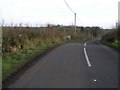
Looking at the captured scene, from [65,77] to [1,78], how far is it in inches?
91.1

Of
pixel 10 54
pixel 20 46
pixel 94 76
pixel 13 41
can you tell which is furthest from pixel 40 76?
pixel 20 46

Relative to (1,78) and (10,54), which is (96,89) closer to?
(1,78)

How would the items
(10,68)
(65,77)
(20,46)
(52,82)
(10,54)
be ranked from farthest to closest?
(20,46)
(10,54)
(10,68)
(65,77)
(52,82)

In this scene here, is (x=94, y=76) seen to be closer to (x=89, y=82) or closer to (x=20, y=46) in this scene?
(x=89, y=82)

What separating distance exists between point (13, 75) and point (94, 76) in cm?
304

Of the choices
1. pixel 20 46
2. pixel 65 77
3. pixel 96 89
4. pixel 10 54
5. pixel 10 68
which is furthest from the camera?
pixel 20 46

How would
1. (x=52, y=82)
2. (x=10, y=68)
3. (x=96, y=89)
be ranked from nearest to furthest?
(x=96, y=89), (x=52, y=82), (x=10, y=68)

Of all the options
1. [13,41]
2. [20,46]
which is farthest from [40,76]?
[20,46]

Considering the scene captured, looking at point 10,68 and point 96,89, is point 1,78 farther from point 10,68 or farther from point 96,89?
point 96,89

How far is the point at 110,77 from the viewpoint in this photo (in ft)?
40.7

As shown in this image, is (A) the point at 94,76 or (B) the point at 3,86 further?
(A) the point at 94,76

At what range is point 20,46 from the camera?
23734 millimetres

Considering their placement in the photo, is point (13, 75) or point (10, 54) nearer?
point (13, 75)

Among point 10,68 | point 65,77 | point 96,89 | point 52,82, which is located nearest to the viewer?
point 96,89
